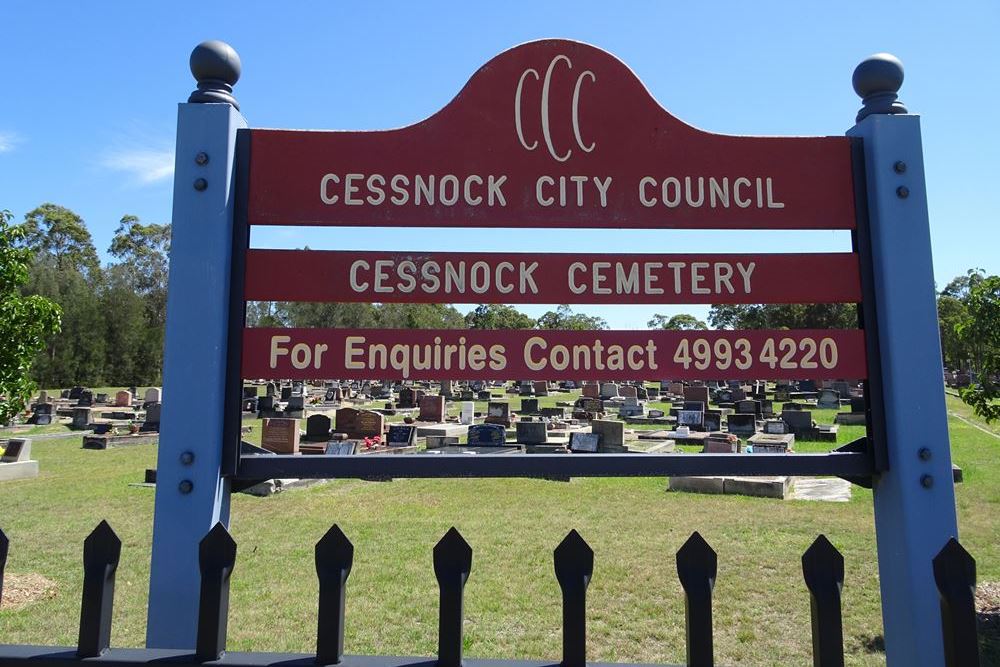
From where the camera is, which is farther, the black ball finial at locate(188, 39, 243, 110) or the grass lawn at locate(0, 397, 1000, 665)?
the grass lawn at locate(0, 397, 1000, 665)

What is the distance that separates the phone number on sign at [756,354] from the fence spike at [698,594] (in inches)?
46.1

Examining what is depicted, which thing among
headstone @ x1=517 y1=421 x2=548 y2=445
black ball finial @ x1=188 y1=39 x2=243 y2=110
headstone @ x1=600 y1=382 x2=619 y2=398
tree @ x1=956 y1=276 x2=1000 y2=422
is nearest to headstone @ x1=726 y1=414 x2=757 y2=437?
headstone @ x1=517 y1=421 x2=548 y2=445

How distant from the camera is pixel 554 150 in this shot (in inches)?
110

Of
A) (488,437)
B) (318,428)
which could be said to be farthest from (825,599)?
(318,428)

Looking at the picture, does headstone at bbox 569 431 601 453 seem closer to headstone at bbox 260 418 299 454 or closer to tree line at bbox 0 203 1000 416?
headstone at bbox 260 418 299 454

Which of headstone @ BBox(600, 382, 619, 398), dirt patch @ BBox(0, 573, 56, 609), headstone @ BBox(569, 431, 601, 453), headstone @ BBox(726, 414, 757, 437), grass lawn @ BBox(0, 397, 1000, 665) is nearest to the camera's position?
grass lawn @ BBox(0, 397, 1000, 665)

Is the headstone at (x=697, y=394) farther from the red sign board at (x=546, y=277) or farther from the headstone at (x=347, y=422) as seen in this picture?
the red sign board at (x=546, y=277)

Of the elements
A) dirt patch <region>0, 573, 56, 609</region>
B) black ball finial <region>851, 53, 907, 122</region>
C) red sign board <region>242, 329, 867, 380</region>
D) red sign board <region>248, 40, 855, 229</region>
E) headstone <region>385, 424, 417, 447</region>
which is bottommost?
dirt patch <region>0, 573, 56, 609</region>

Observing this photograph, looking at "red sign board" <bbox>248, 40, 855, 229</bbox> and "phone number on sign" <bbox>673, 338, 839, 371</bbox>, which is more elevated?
"red sign board" <bbox>248, 40, 855, 229</bbox>

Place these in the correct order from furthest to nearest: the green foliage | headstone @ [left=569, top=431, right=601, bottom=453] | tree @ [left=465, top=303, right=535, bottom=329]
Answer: tree @ [left=465, top=303, right=535, bottom=329]
the green foliage
headstone @ [left=569, top=431, right=601, bottom=453]

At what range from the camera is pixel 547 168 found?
279 cm

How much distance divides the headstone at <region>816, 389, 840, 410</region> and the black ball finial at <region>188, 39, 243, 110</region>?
3366cm

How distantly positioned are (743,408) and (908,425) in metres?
24.3

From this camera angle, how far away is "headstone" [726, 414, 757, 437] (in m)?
20.9
